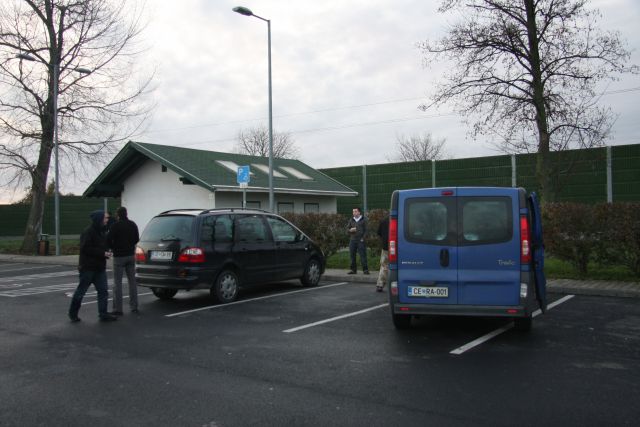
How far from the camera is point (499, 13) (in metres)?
16.3

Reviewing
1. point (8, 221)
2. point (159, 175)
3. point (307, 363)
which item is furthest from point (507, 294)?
point (8, 221)

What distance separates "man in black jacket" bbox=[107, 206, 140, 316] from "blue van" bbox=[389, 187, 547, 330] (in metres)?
4.53

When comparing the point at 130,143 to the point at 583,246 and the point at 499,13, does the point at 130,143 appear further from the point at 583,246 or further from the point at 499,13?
the point at 583,246

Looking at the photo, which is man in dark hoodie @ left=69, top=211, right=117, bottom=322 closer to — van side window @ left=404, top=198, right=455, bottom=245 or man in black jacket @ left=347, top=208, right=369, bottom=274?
van side window @ left=404, top=198, right=455, bottom=245

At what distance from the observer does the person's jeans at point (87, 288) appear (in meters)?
8.53

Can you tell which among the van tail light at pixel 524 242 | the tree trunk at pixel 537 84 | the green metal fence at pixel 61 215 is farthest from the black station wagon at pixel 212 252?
the green metal fence at pixel 61 215

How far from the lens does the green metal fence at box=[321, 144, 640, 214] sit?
21.0 m

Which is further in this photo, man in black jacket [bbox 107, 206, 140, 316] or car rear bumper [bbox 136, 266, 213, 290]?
car rear bumper [bbox 136, 266, 213, 290]

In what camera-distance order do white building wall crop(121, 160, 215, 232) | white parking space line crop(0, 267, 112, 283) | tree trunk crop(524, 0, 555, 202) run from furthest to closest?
white building wall crop(121, 160, 215, 232) < tree trunk crop(524, 0, 555, 202) < white parking space line crop(0, 267, 112, 283)

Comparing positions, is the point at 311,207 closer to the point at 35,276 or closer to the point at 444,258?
the point at 35,276

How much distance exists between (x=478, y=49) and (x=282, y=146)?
45.4 meters

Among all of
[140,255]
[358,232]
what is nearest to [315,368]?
[140,255]

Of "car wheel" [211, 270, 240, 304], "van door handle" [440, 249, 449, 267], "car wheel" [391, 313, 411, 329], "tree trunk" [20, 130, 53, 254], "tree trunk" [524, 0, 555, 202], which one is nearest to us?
"van door handle" [440, 249, 449, 267]

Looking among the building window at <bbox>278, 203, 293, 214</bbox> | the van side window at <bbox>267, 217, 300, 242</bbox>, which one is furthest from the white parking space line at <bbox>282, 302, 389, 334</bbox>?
the building window at <bbox>278, 203, 293, 214</bbox>
